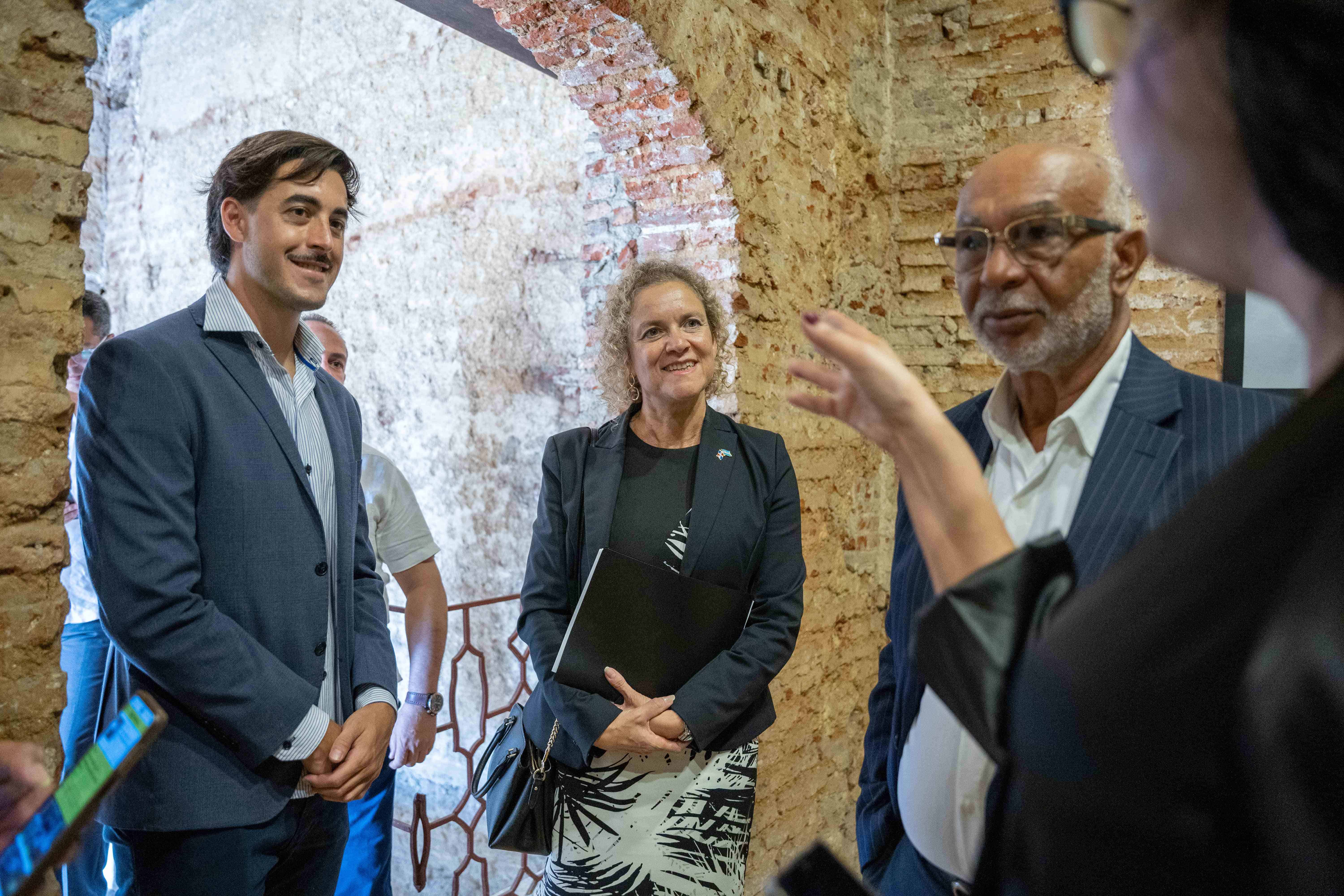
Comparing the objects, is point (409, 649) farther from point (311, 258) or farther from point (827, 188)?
point (827, 188)

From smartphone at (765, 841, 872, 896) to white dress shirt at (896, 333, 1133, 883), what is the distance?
2.11 ft

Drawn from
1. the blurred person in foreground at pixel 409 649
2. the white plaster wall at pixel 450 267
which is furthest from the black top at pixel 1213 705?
the white plaster wall at pixel 450 267

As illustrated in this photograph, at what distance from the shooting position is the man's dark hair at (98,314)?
11.3 feet

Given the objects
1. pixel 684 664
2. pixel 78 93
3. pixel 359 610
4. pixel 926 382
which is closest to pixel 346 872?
pixel 359 610

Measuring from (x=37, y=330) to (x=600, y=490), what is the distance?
126cm

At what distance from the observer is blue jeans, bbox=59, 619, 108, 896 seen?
2.69 m

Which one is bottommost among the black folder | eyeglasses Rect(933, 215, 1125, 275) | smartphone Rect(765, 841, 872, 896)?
the black folder

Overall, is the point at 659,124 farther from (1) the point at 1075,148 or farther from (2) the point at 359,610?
(2) the point at 359,610

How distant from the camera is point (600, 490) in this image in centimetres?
225

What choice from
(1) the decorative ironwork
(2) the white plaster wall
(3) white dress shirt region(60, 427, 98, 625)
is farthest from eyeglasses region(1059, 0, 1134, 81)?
(3) white dress shirt region(60, 427, 98, 625)

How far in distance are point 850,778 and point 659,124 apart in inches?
119

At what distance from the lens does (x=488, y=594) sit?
4660 millimetres

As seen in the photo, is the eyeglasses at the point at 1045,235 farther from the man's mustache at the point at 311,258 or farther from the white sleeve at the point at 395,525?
the white sleeve at the point at 395,525

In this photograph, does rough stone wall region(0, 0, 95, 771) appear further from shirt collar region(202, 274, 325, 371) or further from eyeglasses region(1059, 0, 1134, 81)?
eyeglasses region(1059, 0, 1134, 81)
